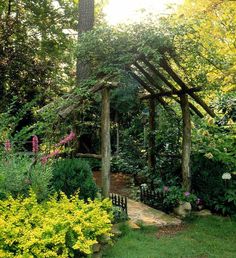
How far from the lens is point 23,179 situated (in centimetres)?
450

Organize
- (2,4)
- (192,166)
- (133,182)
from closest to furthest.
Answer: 1. (192,166)
2. (133,182)
3. (2,4)

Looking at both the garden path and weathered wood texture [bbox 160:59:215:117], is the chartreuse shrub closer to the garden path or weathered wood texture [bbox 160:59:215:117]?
the garden path

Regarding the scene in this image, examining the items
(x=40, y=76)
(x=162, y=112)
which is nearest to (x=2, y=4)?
(x=40, y=76)

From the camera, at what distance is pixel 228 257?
4.39 m

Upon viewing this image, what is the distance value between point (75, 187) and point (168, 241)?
1.52 m

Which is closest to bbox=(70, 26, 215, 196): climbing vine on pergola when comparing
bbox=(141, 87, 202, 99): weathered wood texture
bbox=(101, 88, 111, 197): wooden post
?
bbox=(101, 88, 111, 197): wooden post

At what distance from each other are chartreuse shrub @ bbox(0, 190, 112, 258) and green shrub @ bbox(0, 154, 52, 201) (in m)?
0.23

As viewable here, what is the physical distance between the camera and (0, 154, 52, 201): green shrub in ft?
14.3

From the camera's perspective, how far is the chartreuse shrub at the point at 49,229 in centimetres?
346

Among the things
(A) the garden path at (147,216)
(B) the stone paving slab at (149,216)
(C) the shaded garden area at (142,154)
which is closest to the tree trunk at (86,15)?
(C) the shaded garden area at (142,154)

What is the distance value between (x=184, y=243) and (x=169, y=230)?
0.61 metres

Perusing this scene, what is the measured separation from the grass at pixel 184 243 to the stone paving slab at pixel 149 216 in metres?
0.23

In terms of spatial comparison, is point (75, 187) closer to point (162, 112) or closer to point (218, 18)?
point (218, 18)

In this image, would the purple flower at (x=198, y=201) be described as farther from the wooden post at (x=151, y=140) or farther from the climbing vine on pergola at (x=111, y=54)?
the climbing vine on pergola at (x=111, y=54)
